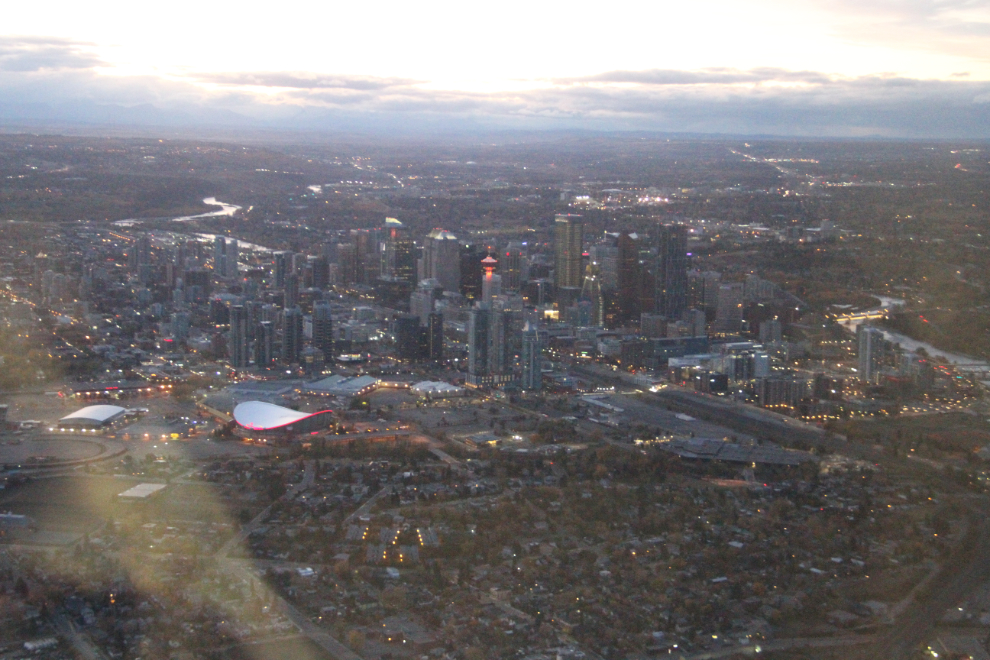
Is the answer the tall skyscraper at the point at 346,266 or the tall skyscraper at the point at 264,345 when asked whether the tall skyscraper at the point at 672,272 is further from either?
the tall skyscraper at the point at 346,266

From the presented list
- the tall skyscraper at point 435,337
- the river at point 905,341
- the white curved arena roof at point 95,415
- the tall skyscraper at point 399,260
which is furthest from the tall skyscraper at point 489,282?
the white curved arena roof at point 95,415

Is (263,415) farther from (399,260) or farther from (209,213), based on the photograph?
(209,213)

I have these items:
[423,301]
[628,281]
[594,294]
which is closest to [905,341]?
[628,281]

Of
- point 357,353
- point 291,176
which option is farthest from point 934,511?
point 291,176

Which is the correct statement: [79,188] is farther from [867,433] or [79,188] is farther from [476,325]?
[867,433]

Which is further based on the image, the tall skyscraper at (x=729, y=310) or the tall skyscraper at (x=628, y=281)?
the tall skyscraper at (x=628, y=281)

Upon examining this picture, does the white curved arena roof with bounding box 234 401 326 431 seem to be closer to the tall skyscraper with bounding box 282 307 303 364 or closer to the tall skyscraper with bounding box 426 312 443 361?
the tall skyscraper with bounding box 282 307 303 364

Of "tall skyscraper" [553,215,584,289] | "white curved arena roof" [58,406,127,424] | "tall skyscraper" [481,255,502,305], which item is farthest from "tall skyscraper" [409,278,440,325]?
"white curved arena roof" [58,406,127,424]
